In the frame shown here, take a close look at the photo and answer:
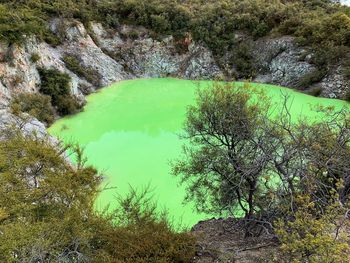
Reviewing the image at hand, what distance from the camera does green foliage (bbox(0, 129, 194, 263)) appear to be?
8.09 meters

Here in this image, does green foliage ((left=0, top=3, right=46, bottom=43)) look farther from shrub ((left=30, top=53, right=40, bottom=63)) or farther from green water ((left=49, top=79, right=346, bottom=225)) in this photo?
green water ((left=49, top=79, right=346, bottom=225))

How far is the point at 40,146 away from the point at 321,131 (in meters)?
9.59

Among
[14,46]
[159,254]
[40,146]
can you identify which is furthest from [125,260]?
[14,46]

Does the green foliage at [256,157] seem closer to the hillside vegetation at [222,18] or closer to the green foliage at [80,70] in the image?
the green foliage at [80,70]

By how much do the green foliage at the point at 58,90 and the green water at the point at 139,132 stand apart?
928 millimetres

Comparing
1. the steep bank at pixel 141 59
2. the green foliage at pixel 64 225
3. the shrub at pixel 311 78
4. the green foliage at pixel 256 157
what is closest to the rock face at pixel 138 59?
the steep bank at pixel 141 59

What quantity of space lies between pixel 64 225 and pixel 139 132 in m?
14.3

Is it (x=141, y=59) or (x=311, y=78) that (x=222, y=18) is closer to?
(x=141, y=59)

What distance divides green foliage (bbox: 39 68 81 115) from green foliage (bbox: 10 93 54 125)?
87 centimetres

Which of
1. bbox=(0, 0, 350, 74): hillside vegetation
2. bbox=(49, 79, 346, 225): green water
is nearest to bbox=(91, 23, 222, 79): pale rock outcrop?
bbox=(0, 0, 350, 74): hillside vegetation

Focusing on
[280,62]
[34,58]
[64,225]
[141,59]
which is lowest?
[64,225]

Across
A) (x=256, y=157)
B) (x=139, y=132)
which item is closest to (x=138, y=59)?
(x=139, y=132)

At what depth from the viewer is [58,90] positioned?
2602 centimetres

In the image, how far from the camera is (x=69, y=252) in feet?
26.9
